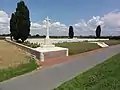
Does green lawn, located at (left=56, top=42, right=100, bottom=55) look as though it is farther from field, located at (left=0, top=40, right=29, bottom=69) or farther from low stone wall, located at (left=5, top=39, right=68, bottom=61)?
field, located at (left=0, top=40, right=29, bottom=69)

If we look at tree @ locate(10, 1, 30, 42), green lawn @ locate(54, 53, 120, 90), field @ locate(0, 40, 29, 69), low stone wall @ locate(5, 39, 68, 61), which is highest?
tree @ locate(10, 1, 30, 42)

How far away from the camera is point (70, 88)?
8.45 m

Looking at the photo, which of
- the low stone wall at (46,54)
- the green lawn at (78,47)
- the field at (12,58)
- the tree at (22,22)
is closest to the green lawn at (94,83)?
the field at (12,58)

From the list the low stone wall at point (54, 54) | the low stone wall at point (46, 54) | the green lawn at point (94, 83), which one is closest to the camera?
the green lawn at point (94, 83)

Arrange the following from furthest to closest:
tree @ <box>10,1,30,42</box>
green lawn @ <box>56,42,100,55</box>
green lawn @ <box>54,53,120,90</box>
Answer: tree @ <box>10,1,30,42</box>
green lawn @ <box>56,42,100,55</box>
green lawn @ <box>54,53,120,90</box>

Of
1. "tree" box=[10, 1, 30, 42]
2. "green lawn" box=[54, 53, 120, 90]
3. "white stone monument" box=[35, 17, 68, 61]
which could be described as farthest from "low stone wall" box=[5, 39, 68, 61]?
"tree" box=[10, 1, 30, 42]

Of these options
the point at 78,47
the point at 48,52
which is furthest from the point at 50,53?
the point at 78,47

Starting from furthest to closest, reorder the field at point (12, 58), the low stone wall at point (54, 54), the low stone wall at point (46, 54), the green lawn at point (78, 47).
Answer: the green lawn at point (78, 47)
the low stone wall at point (54, 54)
the low stone wall at point (46, 54)
the field at point (12, 58)

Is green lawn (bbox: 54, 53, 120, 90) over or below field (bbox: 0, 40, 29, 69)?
over

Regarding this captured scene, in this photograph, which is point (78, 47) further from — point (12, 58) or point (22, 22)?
point (12, 58)

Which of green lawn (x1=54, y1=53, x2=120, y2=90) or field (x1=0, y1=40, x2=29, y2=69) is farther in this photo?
field (x1=0, y1=40, x2=29, y2=69)

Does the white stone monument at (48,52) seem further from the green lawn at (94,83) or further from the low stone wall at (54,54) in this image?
the green lawn at (94,83)

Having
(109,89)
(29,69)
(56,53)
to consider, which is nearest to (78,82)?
(109,89)

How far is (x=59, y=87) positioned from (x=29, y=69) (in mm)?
5694
